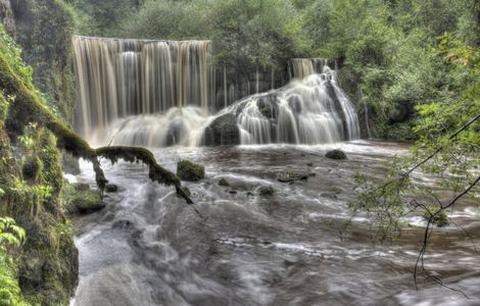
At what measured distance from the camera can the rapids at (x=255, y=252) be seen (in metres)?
6.18

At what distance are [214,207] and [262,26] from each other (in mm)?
17020

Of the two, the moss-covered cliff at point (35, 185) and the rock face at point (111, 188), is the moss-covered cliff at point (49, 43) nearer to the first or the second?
the rock face at point (111, 188)

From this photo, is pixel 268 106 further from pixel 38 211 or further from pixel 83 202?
pixel 38 211

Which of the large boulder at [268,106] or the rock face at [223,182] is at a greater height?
the large boulder at [268,106]

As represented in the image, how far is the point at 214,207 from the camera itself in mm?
10266

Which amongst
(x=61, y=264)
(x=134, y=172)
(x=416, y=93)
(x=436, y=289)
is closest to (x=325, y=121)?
(x=416, y=93)

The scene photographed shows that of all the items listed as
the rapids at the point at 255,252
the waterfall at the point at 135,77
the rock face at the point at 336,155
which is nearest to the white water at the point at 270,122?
the waterfall at the point at 135,77

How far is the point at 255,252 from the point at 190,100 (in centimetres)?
1590

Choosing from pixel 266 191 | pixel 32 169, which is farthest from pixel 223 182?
pixel 32 169

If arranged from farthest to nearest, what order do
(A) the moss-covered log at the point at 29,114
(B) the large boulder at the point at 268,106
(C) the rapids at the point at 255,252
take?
(B) the large boulder at the point at 268,106
(C) the rapids at the point at 255,252
(A) the moss-covered log at the point at 29,114

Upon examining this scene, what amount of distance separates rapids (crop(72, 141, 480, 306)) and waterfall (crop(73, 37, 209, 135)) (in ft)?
28.4

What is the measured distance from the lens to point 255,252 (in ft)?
25.6

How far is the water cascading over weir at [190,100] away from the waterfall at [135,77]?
1.9 inches

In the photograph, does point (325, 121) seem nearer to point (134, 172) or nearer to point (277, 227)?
point (134, 172)
